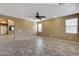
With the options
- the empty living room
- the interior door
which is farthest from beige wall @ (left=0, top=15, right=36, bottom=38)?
the interior door

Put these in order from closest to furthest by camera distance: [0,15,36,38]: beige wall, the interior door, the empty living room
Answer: the empty living room
[0,15,36,38]: beige wall
the interior door

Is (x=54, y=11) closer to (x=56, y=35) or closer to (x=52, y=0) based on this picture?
(x=56, y=35)

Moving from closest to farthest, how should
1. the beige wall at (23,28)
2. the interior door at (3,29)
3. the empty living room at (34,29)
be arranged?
the empty living room at (34,29), the beige wall at (23,28), the interior door at (3,29)

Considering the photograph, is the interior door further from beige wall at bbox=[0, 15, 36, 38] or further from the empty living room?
beige wall at bbox=[0, 15, 36, 38]

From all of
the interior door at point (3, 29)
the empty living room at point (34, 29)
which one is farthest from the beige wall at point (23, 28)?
the interior door at point (3, 29)

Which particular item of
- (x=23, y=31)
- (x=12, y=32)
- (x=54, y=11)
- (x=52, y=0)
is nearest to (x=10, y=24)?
(x=12, y=32)

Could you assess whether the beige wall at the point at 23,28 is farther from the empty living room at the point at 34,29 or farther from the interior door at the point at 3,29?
the interior door at the point at 3,29

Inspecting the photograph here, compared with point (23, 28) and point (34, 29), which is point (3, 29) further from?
point (34, 29)

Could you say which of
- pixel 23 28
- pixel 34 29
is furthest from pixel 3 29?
pixel 34 29

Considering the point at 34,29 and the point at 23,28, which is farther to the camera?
the point at 23,28

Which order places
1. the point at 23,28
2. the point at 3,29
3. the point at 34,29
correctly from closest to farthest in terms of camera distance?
the point at 34,29 → the point at 3,29 → the point at 23,28

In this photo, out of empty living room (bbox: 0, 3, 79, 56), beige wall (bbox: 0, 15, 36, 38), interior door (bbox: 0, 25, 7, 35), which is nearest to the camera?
empty living room (bbox: 0, 3, 79, 56)

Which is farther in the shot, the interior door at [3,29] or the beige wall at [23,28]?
the interior door at [3,29]

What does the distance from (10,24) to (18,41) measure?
105cm
